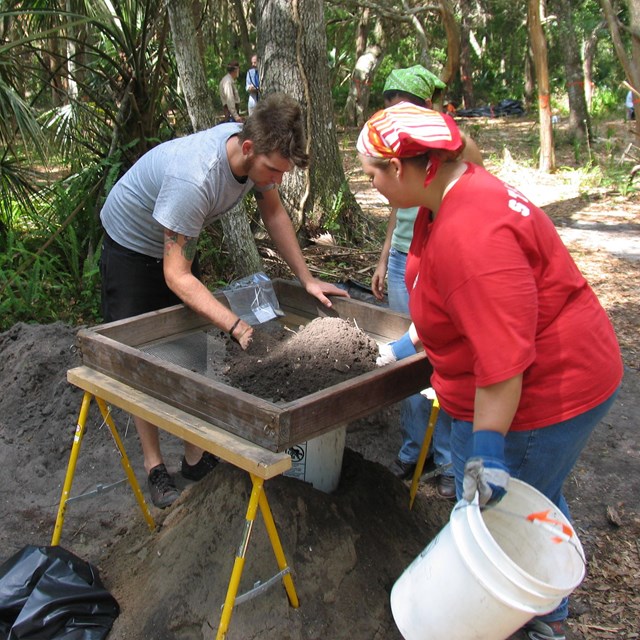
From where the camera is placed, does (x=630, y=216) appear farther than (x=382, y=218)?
Yes

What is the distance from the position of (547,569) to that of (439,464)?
1554 mm

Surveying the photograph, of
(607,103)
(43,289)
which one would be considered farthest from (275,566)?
(607,103)

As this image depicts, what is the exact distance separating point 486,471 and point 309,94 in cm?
476

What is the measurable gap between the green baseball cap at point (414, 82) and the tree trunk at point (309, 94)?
259 cm

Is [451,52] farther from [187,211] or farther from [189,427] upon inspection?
[189,427]

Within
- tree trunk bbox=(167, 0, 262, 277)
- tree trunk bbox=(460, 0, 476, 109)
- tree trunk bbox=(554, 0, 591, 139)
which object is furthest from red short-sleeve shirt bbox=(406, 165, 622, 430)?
tree trunk bbox=(460, 0, 476, 109)

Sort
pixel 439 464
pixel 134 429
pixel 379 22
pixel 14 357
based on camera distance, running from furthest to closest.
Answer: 1. pixel 379 22
2. pixel 14 357
3. pixel 134 429
4. pixel 439 464

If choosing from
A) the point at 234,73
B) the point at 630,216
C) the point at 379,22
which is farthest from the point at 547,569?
the point at 379,22

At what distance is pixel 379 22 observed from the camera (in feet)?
62.4

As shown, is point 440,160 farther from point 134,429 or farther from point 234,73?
point 234,73

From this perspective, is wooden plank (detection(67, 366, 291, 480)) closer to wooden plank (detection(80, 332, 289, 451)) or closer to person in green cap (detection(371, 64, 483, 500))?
wooden plank (detection(80, 332, 289, 451))

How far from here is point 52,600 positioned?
7.52 ft

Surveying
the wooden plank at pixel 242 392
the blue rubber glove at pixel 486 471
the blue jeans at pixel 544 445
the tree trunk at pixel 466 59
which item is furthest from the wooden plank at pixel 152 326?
the tree trunk at pixel 466 59

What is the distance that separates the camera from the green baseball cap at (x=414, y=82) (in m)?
3.04
